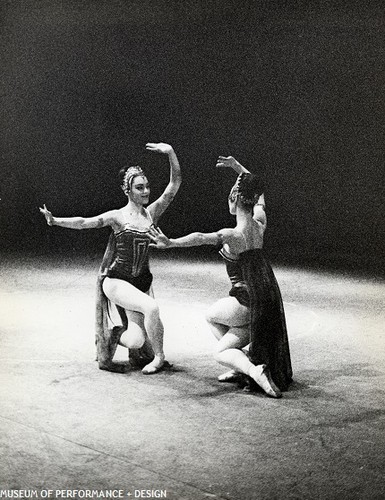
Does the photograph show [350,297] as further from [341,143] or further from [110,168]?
[110,168]

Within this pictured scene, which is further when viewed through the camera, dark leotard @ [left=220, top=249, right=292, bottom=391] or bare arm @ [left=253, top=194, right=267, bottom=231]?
bare arm @ [left=253, top=194, right=267, bottom=231]

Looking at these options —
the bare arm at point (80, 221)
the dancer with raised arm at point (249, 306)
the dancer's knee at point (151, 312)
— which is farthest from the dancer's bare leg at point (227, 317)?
the bare arm at point (80, 221)

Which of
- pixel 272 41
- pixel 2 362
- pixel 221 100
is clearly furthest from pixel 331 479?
pixel 221 100

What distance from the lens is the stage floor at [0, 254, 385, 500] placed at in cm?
292

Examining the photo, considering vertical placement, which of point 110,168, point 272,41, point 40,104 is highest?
point 272,41

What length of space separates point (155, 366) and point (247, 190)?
1.31m

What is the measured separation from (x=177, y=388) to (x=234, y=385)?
362 mm

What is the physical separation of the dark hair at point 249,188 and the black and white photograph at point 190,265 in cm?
1

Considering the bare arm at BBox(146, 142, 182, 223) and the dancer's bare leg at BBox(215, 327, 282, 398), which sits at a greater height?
the bare arm at BBox(146, 142, 182, 223)

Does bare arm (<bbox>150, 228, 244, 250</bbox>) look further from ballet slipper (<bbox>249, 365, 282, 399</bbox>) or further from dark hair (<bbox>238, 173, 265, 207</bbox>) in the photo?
ballet slipper (<bbox>249, 365, 282, 399</bbox>)

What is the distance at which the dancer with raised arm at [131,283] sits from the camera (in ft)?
15.3

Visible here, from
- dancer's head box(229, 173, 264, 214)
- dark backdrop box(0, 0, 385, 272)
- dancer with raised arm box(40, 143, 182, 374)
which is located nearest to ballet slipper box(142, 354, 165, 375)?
dancer with raised arm box(40, 143, 182, 374)

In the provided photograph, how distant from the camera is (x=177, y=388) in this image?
4.29 meters

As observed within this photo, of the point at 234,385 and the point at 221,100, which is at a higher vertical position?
the point at 221,100
